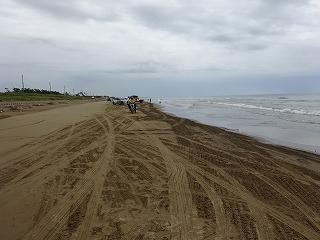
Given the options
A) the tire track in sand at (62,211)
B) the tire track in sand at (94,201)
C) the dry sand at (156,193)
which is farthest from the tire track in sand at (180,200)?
the tire track in sand at (62,211)

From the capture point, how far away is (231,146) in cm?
1444

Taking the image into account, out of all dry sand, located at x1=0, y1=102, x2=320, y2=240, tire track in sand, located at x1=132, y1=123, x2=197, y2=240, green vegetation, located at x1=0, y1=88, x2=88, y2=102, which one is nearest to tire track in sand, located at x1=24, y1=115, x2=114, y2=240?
dry sand, located at x1=0, y1=102, x2=320, y2=240

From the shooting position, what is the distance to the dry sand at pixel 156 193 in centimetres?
561

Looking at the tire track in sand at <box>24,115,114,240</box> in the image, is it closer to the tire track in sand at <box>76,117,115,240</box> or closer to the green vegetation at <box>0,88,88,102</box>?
the tire track in sand at <box>76,117,115,240</box>

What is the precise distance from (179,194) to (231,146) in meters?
7.38

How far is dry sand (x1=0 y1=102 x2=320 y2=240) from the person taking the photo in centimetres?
561

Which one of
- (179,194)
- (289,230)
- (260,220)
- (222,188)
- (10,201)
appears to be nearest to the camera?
(289,230)

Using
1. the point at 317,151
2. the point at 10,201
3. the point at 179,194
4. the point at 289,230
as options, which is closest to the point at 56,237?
the point at 10,201

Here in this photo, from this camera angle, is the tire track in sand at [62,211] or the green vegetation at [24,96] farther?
the green vegetation at [24,96]

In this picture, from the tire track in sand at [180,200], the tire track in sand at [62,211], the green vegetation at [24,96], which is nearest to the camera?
the tire track in sand at [62,211]

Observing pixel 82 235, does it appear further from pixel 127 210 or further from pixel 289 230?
pixel 289 230

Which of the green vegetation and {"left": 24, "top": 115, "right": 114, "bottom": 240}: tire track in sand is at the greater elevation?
{"left": 24, "top": 115, "right": 114, "bottom": 240}: tire track in sand

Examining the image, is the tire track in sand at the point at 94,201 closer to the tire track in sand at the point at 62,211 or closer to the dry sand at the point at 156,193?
the dry sand at the point at 156,193

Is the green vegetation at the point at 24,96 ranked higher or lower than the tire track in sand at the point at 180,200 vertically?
lower
